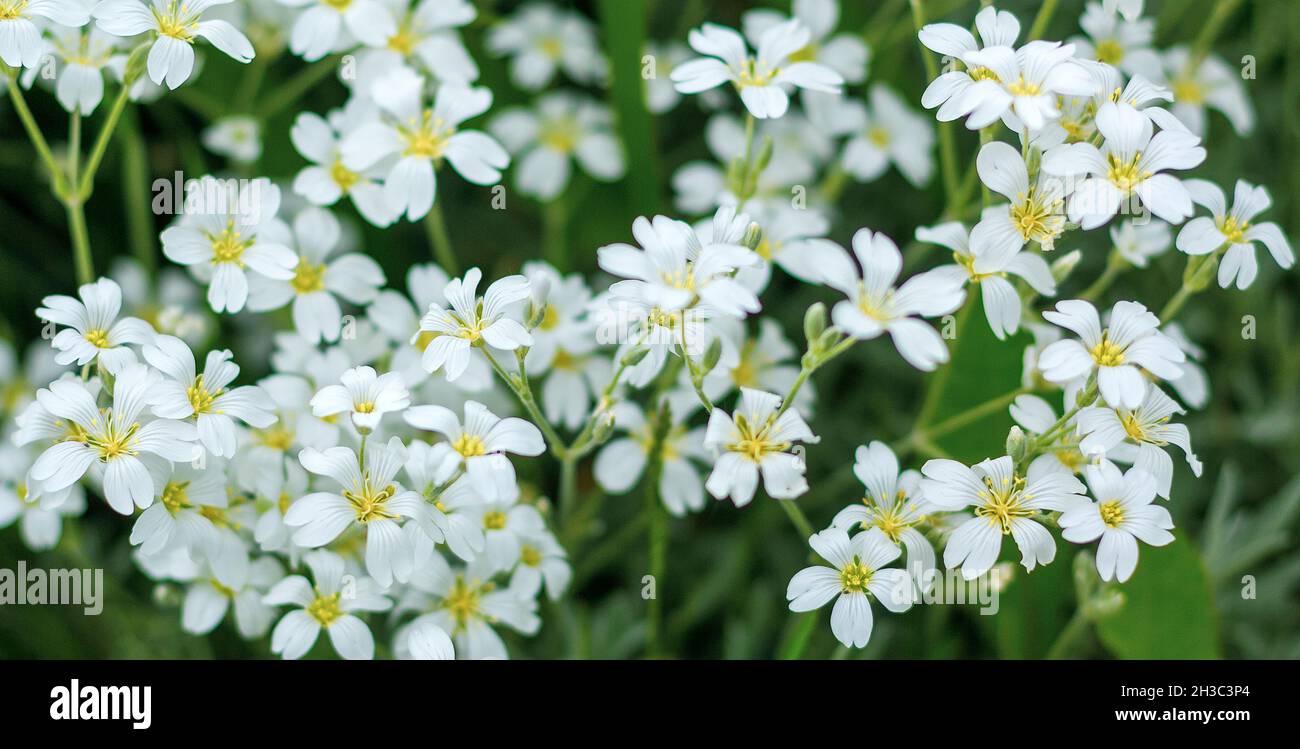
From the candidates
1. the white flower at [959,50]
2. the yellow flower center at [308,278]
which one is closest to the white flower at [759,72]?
the white flower at [959,50]

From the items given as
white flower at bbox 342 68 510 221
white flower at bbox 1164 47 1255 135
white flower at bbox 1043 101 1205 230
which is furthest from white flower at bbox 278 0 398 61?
white flower at bbox 1164 47 1255 135

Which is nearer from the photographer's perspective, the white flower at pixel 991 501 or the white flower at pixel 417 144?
the white flower at pixel 991 501

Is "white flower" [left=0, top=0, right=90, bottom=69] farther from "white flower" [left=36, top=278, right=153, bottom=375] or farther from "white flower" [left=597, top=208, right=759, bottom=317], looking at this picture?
"white flower" [left=597, top=208, right=759, bottom=317]

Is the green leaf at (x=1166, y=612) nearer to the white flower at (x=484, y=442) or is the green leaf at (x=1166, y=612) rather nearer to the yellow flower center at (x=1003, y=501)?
the yellow flower center at (x=1003, y=501)


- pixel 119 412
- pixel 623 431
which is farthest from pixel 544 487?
pixel 119 412

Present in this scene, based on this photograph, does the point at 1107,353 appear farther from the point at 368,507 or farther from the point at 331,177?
the point at 331,177

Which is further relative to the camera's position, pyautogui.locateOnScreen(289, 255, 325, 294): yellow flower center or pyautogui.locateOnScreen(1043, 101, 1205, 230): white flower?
pyautogui.locateOnScreen(289, 255, 325, 294): yellow flower center
